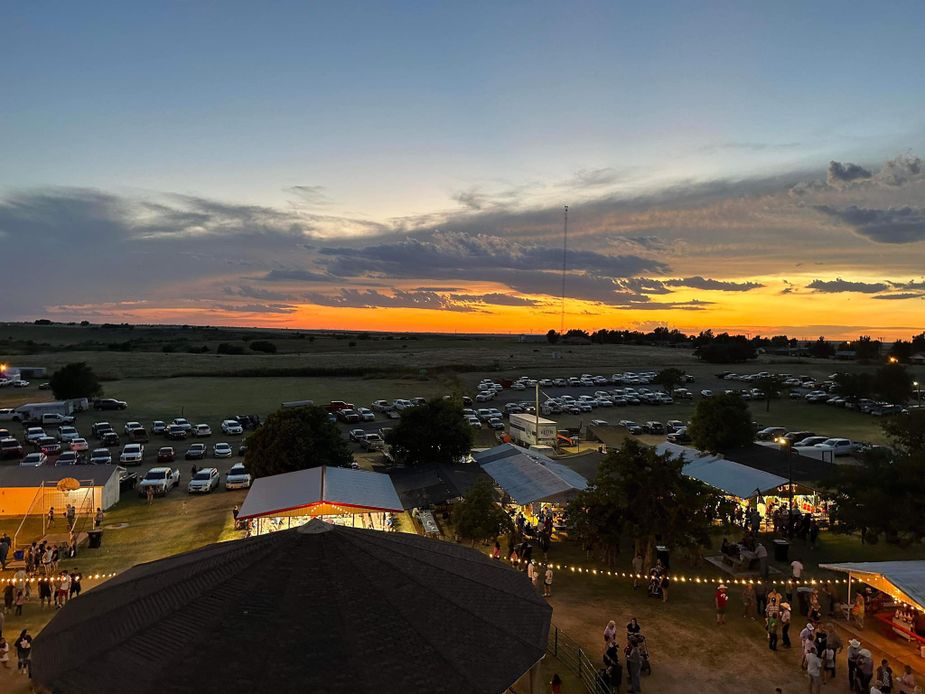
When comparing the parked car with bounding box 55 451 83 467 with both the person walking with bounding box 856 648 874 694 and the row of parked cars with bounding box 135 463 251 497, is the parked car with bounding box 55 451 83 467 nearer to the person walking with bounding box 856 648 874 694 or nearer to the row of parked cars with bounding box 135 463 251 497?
the row of parked cars with bounding box 135 463 251 497

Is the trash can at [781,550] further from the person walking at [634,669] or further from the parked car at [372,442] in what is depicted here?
the parked car at [372,442]

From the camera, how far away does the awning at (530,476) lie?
25.3m

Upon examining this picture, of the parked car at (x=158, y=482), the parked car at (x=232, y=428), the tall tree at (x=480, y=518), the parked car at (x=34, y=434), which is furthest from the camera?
the parked car at (x=232, y=428)

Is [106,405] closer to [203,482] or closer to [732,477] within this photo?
[203,482]

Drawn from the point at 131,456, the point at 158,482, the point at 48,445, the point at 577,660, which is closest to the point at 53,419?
the point at 48,445

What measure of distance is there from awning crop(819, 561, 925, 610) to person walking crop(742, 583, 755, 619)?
2269 millimetres

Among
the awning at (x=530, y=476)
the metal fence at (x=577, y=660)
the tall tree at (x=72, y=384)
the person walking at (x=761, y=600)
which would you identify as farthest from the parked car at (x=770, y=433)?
the tall tree at (x=72, y=384)

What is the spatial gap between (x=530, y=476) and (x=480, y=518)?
613 centimetres

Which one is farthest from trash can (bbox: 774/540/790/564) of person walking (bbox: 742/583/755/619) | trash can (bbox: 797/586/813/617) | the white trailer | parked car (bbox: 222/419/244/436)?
parked car (bbox: 222/419/244/436)

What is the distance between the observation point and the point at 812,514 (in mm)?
26359

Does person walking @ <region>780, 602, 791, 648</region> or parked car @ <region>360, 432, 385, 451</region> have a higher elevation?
person walking @ <region>780, 602, 791, 648</region>

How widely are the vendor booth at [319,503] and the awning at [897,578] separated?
14749mm

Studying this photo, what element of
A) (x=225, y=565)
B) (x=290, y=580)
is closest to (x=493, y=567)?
(x=290, y=580)

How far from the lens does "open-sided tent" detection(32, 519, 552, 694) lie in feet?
30.5
